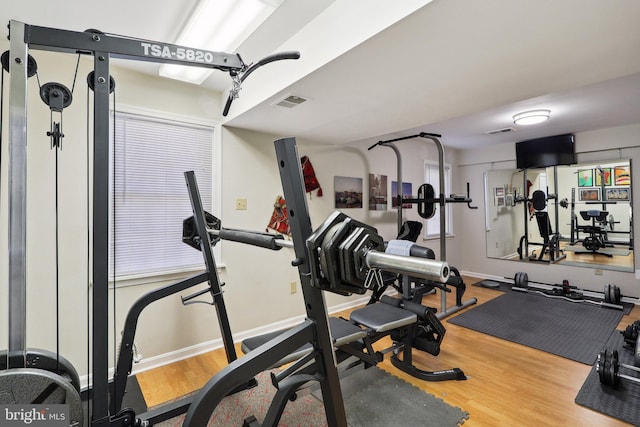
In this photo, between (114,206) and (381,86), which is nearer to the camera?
(381,86)

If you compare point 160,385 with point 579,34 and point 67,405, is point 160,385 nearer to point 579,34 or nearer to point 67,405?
point 67,405

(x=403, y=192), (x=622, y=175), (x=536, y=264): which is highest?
Answer: (x=622, y=175)

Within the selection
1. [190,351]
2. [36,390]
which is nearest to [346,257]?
[36,390]

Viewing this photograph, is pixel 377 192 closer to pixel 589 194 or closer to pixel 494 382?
pixel 494 382

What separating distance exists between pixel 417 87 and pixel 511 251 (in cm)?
425

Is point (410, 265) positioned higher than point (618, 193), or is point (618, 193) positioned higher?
Answer: point (618, 193)

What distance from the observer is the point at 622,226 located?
408 cm

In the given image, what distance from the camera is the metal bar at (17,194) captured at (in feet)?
3.25

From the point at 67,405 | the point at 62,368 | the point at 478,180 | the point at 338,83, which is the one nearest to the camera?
the point at 67,405

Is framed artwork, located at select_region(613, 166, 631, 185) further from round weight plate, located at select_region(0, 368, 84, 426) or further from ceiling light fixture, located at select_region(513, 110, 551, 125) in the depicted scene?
round weight plate, located at select_region(0, 368, 84, 426)

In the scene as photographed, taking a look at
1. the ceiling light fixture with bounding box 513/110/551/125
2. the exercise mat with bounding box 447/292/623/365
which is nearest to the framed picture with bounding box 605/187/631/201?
the exercise mat with bounding box 447/292/623/365

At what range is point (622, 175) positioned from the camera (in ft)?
13.3

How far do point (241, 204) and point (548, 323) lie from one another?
11.4 feet

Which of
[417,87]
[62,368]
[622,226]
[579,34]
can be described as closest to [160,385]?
[62,368]
